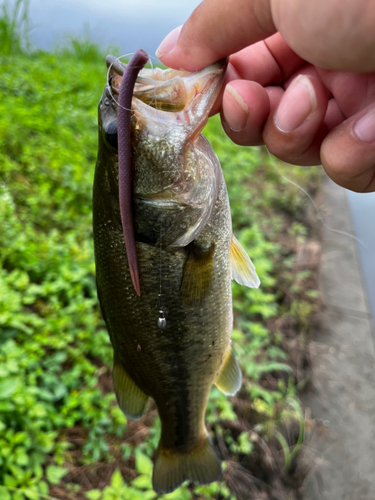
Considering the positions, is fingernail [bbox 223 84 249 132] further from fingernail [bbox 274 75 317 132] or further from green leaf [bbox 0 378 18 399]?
green leaf [bbox 0 378 18 399]

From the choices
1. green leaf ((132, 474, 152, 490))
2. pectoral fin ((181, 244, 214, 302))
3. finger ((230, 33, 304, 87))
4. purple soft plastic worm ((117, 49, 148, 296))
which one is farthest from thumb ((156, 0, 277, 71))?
green leaf ((132, 474, 152, 490))

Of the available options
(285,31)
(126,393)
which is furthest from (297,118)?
(126,393)

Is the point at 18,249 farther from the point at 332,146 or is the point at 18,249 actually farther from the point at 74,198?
the point at 332,146

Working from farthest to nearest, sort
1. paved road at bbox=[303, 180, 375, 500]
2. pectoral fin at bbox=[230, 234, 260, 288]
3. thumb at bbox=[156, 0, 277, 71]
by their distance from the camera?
1. paved road at bbox=[303, 180, 375, 500]
2. pectoral fin at bbox=[230, 234, 260, 288]
3. thumb at bbox=[156, 0, 277, 71]

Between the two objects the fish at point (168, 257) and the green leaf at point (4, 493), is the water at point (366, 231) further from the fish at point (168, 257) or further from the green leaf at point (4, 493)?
the green leaf at point (4, 493)

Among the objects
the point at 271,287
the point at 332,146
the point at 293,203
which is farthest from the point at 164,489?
the point at 293,203

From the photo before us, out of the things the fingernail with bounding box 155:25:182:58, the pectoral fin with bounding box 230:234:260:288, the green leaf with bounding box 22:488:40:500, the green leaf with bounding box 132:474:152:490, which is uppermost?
the fingernail with bounding box 155:25:182:58

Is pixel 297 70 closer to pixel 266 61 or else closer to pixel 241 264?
pixel 266 61
